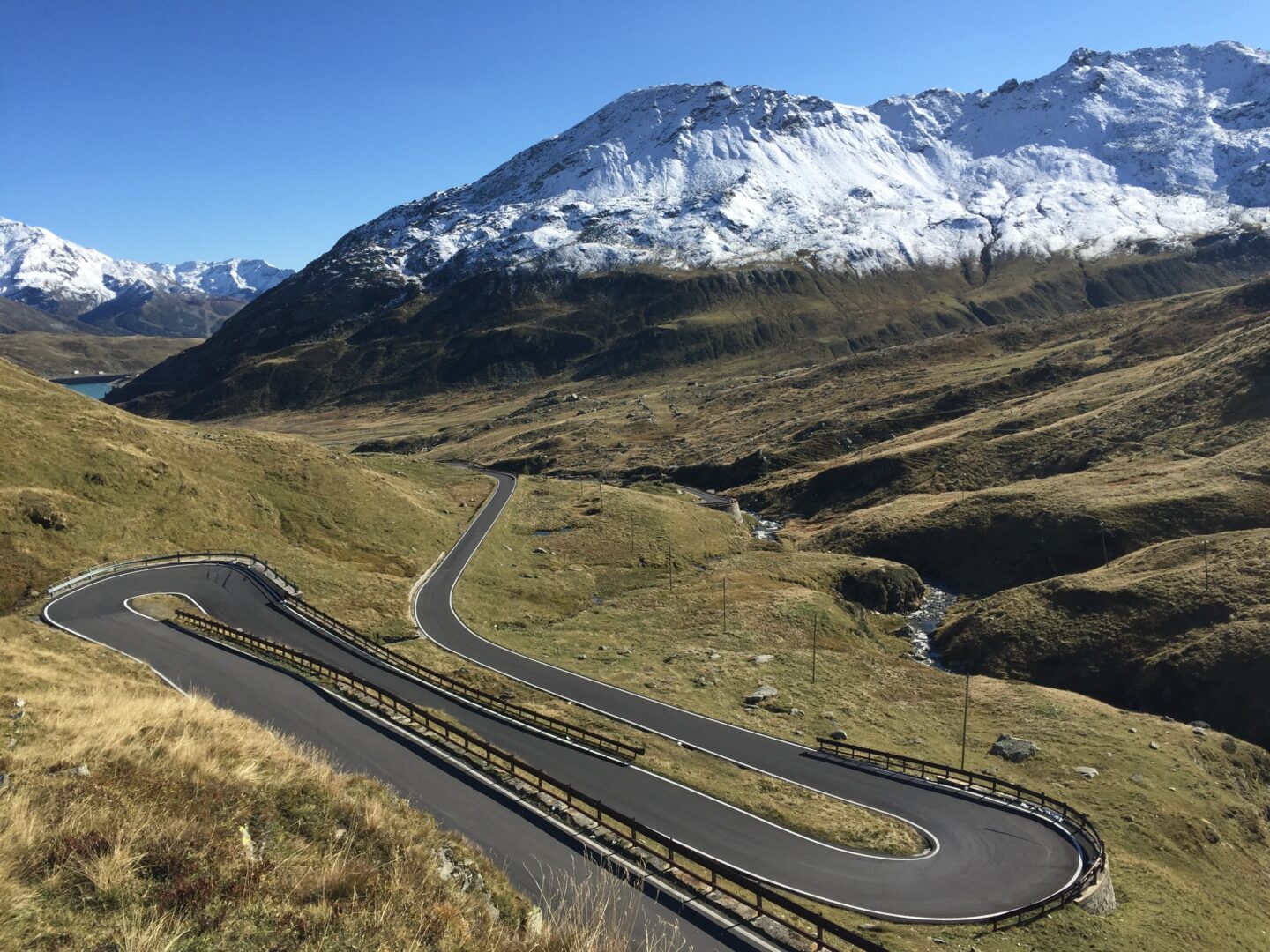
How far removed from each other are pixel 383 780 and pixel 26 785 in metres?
11.0

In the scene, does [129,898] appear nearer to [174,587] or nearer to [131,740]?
[131,740]

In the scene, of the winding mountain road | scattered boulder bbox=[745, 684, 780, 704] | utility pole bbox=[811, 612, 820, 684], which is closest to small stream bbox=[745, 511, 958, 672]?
utility pole bbox=[811, 612, 820, 684]

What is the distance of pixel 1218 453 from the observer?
82500mm

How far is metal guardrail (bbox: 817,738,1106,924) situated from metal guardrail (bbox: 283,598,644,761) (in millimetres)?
11497

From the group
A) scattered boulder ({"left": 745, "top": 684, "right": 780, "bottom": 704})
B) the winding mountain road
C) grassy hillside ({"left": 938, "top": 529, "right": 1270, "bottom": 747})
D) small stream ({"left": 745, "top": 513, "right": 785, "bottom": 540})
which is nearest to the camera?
the winding mountain road

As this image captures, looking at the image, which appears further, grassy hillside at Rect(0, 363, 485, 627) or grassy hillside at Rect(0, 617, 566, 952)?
grassy hillside at Rect(0, 363, 485, 627)

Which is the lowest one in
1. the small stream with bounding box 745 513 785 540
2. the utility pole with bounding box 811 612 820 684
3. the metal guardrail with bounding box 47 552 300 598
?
the utility pole with bounding box 811 612 820 684

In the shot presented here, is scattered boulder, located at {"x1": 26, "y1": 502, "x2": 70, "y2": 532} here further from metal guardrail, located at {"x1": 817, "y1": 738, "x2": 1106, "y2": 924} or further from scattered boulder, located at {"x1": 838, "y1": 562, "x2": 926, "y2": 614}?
scattered boulder, located at {"x1": 838, "y1": 562, "x2": 926, "y2": 614}

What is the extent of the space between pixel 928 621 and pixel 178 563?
64.9 m

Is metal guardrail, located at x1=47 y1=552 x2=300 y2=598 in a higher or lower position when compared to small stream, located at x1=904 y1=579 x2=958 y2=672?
higher

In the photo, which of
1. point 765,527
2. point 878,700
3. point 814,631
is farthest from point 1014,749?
point 765,527

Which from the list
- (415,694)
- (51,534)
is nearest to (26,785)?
(415,694)

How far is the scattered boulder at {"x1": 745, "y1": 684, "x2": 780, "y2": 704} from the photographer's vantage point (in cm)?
4350

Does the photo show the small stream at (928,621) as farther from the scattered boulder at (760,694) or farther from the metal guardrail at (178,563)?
the metal guardrail at (178,563)
